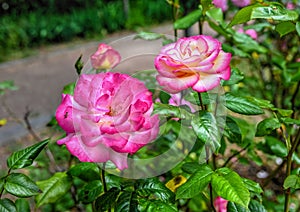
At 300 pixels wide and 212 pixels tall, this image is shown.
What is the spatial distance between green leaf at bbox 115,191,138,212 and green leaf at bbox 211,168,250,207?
5.3 inches

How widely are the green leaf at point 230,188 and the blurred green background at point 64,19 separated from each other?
473 cm

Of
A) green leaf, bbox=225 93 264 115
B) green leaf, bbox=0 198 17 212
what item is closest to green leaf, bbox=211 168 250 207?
green leaf, bbox=225 93 264 115

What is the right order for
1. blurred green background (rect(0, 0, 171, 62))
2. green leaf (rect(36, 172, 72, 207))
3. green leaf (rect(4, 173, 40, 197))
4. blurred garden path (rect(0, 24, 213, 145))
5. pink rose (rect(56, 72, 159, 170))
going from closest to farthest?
pink rose (rect(56, 72, 159, 170)) < green leaf (rect(4, 173, 40, 197)) < green leaf (rect(36, 172, 72, 207)) < blurred garden path (rect(0, 24, 213, 145)) < blurred green background (rect(0, 0, 171, 62))

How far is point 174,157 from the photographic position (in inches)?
44.0

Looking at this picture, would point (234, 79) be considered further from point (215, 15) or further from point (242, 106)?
point (215, 15)

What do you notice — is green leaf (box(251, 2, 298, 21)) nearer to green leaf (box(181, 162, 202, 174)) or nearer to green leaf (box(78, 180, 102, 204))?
green leaf (box(181, 162, 202, 174))

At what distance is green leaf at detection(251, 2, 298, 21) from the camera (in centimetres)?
70

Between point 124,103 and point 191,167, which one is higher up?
point 124,103

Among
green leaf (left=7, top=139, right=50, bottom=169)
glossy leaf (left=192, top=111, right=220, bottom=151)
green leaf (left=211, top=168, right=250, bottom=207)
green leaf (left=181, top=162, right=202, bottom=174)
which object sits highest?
glossy leaf (left=192, top=111, right=220, bottom=151)

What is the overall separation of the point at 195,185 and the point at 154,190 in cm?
9

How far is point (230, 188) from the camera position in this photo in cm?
67

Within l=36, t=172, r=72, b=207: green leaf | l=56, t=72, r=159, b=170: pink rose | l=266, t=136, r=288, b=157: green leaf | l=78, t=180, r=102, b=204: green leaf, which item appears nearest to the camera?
l=56, t=72, r=159, b=170: pink rose

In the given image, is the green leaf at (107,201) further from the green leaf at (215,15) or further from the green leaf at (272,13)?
the green leaf at (215,15)

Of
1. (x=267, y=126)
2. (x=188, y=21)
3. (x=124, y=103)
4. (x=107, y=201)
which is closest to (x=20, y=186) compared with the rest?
(x=107, y=201)
